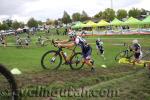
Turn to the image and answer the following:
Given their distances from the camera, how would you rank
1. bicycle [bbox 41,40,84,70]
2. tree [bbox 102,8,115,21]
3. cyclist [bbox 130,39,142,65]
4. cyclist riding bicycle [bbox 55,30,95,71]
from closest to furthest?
cyclist riding bicycle [bbox 55,30,95,71], bicycle [bbox 41,40,84,70], cyclist [bbox 130,39,142,65], tree [bbox 102,8,115,21]

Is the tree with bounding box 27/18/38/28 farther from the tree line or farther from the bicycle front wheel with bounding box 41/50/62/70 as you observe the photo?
the bicycle front wheel with bounding box 41/50/62/70

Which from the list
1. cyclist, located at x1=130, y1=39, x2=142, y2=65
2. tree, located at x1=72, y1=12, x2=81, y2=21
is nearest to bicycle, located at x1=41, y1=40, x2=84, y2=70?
cyclist, located at x1=130, y1=39, x2=142, y2=65

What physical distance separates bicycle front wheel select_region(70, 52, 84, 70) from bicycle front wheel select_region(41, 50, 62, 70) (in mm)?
649

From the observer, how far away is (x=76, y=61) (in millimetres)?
16719

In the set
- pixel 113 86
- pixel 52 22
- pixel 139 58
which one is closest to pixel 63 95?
pixel 113 86

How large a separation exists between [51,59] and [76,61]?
128 cm

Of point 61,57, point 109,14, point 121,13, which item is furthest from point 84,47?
point 121,13

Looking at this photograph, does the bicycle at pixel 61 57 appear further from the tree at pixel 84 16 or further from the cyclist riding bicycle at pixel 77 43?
the tree at pixel 84 16

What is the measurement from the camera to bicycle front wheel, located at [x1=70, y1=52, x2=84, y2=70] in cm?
1669

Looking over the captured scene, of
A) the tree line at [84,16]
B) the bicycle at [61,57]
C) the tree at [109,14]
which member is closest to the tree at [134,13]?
the tree line at [84,16]

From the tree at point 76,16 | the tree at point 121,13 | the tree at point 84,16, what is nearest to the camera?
the tree at point 121,13

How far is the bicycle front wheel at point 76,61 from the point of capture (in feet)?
54.7

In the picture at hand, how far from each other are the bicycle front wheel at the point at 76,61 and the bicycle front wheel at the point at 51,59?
2.13 feet

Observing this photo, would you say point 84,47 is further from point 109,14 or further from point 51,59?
point 109,14
